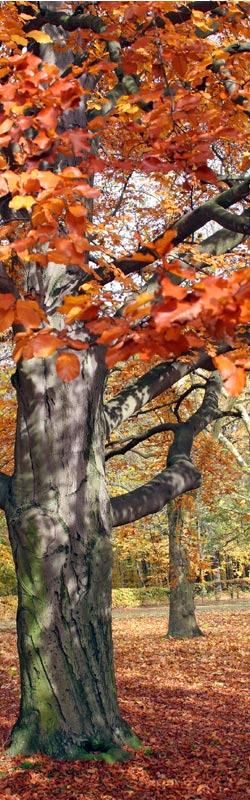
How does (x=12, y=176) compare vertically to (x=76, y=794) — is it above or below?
above

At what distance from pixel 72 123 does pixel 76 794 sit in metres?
5.09

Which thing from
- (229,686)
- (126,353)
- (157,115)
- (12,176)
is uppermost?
(157,115)

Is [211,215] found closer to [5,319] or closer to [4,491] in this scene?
[4,491]

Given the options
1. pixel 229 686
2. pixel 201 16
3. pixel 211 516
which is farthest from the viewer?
pixel 211 516

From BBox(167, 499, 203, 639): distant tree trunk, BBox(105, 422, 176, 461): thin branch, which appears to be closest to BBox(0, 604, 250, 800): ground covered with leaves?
BBox(167, 499, 203, 639): distant tree trunk

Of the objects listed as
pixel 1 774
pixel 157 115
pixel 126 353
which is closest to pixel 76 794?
pixel 1 774

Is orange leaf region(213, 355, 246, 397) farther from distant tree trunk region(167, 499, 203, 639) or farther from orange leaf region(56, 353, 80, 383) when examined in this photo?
distant tree trunk region(167, 499, 203, 639)

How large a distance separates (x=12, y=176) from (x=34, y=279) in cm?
294

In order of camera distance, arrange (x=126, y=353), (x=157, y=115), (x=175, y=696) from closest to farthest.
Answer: (x=126, y=353), (x=157, y=115), (x=175, y=696)

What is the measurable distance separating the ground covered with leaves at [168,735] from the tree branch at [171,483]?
1.86m

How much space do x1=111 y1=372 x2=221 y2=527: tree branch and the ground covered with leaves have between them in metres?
1.86

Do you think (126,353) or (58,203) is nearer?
(126,353)

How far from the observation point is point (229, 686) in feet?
28.9

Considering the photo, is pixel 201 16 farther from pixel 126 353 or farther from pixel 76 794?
pixel 76 794
